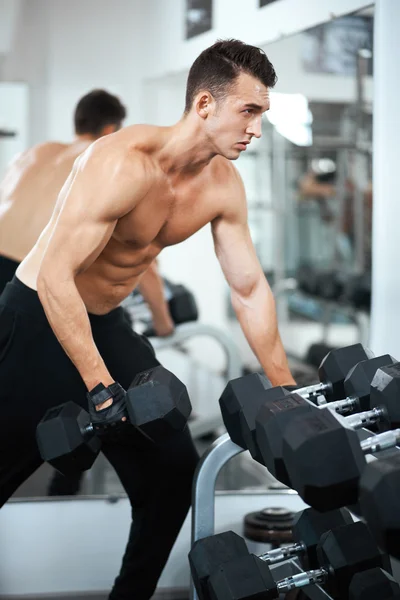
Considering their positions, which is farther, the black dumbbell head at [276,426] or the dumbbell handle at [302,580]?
the dumbbell handle at [302,580]

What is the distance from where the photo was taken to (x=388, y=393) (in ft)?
4.53

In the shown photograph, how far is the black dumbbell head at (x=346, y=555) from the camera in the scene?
5.24 ft

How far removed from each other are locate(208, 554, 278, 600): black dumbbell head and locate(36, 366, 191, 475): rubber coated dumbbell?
0.27 metres

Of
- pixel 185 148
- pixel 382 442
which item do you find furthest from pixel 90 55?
pixel 382 442

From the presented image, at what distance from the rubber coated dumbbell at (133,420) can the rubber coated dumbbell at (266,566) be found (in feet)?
0.82

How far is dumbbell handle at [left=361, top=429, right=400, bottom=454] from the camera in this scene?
1.22m

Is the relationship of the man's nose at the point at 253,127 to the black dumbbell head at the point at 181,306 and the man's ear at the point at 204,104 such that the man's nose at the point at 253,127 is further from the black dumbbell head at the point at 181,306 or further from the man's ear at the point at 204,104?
the black dumbbell head at the point at 181,306

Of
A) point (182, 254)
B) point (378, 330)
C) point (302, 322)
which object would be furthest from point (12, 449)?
point (302, 322)

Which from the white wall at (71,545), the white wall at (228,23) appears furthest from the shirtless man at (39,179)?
the white wall at (71,545)

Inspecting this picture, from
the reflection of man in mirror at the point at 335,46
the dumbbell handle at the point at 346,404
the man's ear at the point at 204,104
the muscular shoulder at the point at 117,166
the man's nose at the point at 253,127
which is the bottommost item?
the dumbbell handle at the point at 346,404

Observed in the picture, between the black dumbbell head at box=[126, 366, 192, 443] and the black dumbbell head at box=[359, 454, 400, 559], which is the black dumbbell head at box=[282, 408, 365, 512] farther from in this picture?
the black dumbbell head at box=[126, 366, 192, 443]

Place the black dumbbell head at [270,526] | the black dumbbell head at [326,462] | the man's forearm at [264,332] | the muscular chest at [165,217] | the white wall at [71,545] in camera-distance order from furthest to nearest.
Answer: the white wall at [71,545] < the black dumbbell head at [270,526] < the man's forearm at [264,332] < the muscular chest at [165,217] < the black dumbbell head at [326,462]

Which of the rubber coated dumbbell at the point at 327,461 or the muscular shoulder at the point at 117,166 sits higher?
the muscular shoulder at the point at 117,166

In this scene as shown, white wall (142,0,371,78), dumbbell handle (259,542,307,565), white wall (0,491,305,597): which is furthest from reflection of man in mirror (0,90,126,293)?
dumbbell handle (259,542,307,565)
